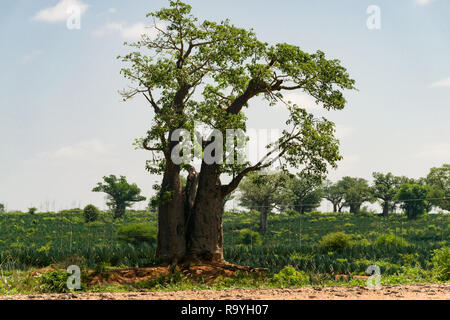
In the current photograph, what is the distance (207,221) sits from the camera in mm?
14711

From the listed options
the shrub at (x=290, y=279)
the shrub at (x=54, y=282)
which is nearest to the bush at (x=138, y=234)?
the shrub at (x=290, y=279)

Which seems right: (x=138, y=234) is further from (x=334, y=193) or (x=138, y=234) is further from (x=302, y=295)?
(x=334, y=193)

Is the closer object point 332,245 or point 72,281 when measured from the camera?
point 72,281

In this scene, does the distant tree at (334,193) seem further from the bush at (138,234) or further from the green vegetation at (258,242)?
the bush at (138,234)

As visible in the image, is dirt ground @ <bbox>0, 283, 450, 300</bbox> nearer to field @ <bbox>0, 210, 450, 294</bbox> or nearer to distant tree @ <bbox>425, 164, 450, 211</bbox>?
field @ <bbox>0, 210, 450, 294</bbox>

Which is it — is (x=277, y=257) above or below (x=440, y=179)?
below

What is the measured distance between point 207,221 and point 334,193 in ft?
178

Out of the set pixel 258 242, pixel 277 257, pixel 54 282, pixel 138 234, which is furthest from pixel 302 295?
pixel 258 242

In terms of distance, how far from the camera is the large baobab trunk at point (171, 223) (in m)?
14.6

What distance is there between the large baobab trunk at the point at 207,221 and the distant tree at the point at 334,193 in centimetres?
5306
